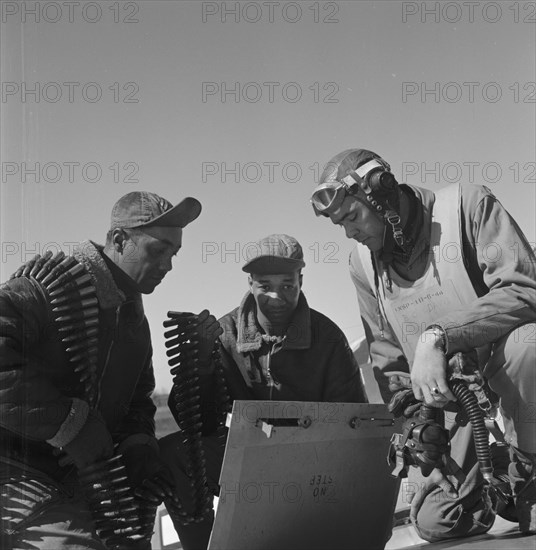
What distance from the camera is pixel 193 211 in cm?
322

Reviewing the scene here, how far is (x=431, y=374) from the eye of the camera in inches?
115

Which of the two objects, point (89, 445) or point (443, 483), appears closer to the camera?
point (89, 445)

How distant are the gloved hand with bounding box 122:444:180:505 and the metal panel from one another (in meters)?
0.29

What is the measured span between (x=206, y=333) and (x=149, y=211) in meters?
0.53

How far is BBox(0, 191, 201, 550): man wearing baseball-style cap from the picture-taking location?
2742mm

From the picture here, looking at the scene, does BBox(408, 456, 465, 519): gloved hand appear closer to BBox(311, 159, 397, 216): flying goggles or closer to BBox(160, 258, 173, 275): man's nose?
BBox(311, 159, 397, 216): flying goggles

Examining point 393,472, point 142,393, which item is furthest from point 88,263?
point 393,472

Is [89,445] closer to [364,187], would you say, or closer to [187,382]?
[187,382]

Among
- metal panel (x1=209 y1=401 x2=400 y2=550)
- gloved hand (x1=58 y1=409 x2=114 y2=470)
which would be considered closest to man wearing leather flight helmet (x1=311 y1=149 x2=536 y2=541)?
metal panel (x1=209 y1=401 x2=400 y2=550)

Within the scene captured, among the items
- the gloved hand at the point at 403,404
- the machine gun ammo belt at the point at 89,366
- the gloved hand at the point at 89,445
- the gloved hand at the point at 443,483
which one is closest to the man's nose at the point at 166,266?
the machine gun ammo belt at the point at 89,366

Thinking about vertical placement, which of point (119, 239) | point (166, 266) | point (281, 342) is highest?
point (119, 239)

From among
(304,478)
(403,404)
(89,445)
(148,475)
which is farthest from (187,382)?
(403,404)

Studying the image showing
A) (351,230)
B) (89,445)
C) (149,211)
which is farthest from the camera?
(351,230)

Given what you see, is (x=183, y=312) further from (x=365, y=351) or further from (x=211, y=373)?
(x=365, y=351)
